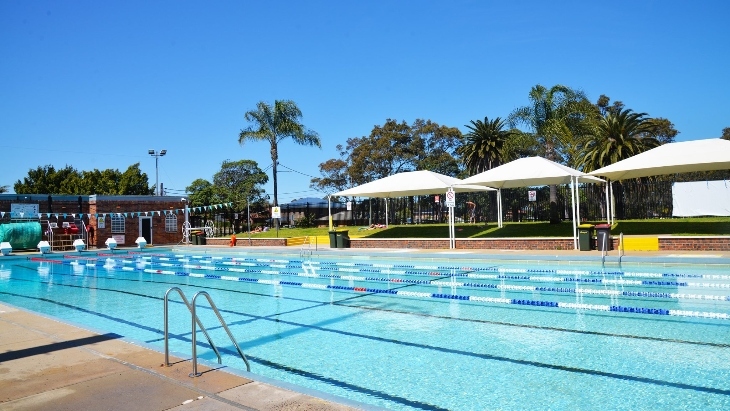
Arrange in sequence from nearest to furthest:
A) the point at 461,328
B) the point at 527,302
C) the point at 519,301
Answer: the point at 461,328 → the point at 527,302 → the point at 519,301

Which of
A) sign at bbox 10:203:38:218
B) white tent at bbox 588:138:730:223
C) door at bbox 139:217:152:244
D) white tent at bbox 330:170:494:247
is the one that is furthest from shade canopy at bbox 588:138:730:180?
sign at bbox 10:203:38:218

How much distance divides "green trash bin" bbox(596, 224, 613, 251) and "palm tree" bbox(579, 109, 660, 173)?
11823mm

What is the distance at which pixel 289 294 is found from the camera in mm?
11344

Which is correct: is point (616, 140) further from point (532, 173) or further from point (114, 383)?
point (114, 383)

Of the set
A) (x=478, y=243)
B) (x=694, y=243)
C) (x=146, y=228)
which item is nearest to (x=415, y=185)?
A: (x=478, y=243)

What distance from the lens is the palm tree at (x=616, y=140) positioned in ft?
89.3

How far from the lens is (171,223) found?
114 feet

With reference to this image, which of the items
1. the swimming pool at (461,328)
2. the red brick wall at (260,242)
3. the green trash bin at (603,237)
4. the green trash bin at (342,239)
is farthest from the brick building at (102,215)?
the green trash bin at (603,237)

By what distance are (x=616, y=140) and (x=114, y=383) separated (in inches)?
1107

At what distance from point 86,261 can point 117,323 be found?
15995 mm

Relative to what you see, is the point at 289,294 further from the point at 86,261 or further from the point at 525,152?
the point at 525,152

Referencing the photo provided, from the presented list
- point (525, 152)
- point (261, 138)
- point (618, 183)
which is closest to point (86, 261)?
point (261, 138)

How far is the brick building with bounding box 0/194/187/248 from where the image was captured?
28981mm

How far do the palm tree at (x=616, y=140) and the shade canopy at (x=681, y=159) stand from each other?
8.57m
